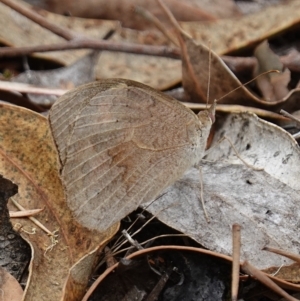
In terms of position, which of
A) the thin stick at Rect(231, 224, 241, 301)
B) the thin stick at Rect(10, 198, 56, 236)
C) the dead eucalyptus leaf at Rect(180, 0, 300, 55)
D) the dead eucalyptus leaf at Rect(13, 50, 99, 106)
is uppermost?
the dead eucalyptus leaf at Rect(180, 0, 300, 55)

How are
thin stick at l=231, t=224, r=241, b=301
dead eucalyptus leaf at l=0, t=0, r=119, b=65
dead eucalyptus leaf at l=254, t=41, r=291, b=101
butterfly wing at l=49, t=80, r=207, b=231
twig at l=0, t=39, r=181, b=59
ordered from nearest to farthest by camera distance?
thin stick at l=231, t=224, r=241, b=301, butterfly wing at l=49, t=80, r=207, b=231, dead eucalyptus leaf at l=254, t=41, r=291, b=101, twig at l=0, t=39, r=181, b=59, dead eucalyptus leaf at l=0, t=0, r=119, b=65

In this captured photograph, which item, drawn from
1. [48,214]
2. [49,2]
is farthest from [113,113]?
[49,2]

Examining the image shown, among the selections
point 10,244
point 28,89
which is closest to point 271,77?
point 28,89

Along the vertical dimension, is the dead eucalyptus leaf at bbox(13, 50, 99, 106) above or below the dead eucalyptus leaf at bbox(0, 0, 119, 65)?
below

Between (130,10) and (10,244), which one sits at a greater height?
(130,10)

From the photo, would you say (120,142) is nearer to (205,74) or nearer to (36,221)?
(36,221)

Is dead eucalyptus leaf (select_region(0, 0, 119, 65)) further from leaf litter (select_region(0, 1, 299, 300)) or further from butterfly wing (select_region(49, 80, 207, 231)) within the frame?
leaf litter (select_region(0, 1, 299, 300))

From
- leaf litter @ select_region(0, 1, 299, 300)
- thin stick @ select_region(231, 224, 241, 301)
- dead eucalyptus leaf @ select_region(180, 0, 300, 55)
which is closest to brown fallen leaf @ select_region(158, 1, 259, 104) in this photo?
leaf litter @ select_region(0, 1, 299, 300)
